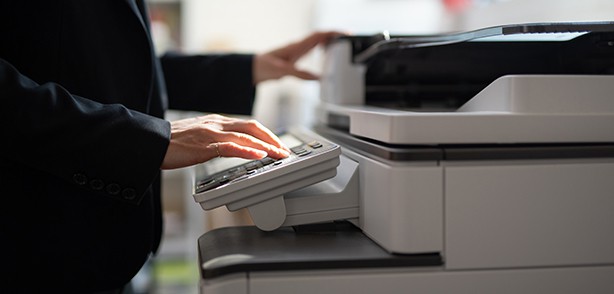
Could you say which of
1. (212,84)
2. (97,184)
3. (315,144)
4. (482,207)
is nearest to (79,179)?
(97,184)

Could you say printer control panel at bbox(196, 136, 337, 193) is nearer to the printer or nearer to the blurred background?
the printer

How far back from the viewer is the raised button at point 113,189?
76cm

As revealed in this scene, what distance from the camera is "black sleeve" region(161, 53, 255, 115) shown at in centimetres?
133

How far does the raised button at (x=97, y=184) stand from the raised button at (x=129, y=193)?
27 millimetres

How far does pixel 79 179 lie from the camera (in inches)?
29.5

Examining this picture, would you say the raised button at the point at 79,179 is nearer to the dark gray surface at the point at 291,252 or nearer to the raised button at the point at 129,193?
the raised button at the point at 129,193

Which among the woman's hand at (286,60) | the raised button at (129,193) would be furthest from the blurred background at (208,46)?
the raised button at (129,193)

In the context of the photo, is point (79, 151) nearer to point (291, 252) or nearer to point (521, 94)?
point (291, 252)

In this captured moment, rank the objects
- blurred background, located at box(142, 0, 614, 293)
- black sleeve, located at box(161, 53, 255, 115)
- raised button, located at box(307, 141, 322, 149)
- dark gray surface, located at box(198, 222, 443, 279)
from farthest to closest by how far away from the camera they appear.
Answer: blurred background, located at box(142, 0, 614, 293) → black sleeve, located at box(161, 53, 255, 115) → raised button, located at box(307, 141, 322, 149) → dark gray surface, located at box(198, 222, 443, 279)

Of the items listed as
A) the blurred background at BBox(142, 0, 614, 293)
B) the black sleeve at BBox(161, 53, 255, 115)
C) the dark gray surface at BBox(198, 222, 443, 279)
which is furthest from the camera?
the blurred background at BBox(142, 0, 614, 293)

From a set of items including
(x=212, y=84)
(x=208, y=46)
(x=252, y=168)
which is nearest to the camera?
(x=252, y=168)

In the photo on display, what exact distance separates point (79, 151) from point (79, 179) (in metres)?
0.04

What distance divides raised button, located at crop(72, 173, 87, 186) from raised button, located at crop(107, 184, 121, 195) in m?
0.03

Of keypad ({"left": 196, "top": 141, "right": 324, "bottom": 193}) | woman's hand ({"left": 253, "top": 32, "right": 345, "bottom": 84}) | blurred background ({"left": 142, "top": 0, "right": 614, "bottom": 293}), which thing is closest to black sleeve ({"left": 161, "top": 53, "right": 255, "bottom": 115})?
woman's hand ({"left": 253, "top": 32, "right": 345, "bottom": 84})
